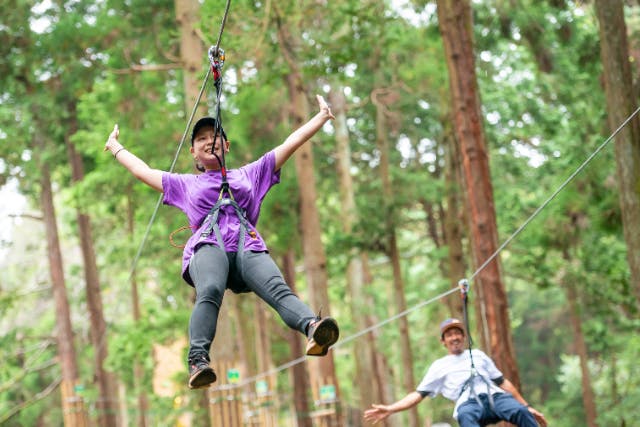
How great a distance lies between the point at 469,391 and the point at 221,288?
2849mm

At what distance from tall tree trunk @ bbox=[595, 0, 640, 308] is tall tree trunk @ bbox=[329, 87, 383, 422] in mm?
11081

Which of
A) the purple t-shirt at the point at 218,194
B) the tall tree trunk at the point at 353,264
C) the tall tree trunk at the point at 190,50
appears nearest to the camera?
the purple t-shirt at the point at 218,194

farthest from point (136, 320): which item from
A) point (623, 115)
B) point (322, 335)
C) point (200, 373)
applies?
point (322, 335)

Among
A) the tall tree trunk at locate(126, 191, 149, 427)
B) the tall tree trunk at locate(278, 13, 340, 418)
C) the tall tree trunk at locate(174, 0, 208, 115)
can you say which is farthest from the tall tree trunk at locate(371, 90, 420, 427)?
the tall tree trunk at locate(126, 191, 149, 427)

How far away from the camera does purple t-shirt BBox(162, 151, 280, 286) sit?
550cm

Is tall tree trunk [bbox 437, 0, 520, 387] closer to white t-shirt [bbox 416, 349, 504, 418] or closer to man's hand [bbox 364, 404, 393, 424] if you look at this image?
white t-shirt [bbox 416, 349, 504, 418]

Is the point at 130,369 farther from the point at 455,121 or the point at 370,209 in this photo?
the point at 455,121

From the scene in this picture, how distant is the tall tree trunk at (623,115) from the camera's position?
10.2m

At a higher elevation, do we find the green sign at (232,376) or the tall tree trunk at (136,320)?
the tall tree trunk at (136,320)

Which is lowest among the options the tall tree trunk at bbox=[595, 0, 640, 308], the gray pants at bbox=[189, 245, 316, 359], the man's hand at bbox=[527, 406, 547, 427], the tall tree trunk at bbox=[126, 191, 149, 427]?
the man's hand at bbox=[527, 406, 547, 427]

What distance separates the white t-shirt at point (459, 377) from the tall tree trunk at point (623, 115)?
3213mm

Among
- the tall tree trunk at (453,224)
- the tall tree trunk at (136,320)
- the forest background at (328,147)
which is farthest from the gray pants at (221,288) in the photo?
the tall tree trunk at (136,320)

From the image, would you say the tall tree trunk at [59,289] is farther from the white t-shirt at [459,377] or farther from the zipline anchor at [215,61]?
the zipline anchor at [215,61]

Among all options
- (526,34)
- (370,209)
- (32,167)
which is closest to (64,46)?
(32,167)
